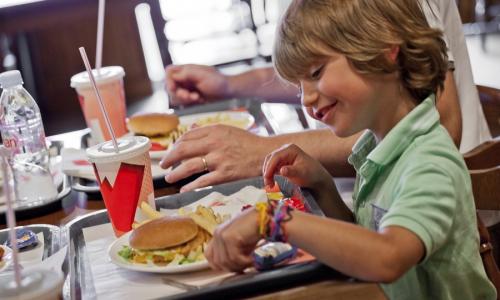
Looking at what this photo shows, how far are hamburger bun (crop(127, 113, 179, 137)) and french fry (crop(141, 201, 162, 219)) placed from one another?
598 mm

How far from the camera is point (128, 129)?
2.19 metres

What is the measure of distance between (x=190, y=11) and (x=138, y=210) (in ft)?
14.1

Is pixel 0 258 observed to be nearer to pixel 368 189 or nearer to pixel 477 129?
pixel 368 189

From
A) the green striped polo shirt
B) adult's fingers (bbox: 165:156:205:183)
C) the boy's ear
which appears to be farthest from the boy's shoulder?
adult's fingers (bbox: 165:156:205:183)

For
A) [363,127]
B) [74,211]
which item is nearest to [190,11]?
[74,211]

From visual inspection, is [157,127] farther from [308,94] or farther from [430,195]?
[430,195]

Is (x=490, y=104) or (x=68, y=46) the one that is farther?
(x=68, y=46)

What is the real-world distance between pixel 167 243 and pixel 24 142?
0.68 meters

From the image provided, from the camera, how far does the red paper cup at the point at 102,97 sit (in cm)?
209

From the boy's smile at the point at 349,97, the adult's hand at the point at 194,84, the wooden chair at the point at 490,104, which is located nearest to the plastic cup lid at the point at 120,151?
the boy's smile at the point at 349,97

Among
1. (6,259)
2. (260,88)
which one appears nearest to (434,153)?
(6,259)

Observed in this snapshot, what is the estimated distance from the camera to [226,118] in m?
2.20

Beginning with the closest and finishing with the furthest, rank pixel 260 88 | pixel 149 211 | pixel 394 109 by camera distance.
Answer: pixel 394 109
pixel 149 211
pixel 260 88

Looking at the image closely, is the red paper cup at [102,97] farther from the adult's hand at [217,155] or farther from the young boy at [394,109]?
the young boy at [394,109]
